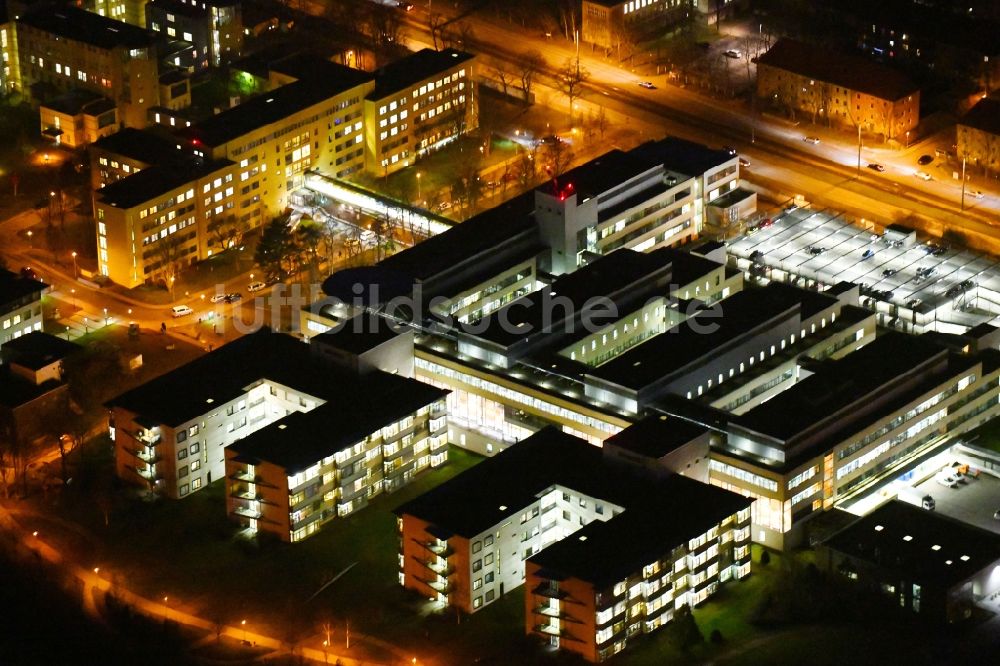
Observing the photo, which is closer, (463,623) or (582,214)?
(463,623)

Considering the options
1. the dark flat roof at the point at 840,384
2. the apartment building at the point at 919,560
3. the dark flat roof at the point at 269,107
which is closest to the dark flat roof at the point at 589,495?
the apartment building at the point at 919,560

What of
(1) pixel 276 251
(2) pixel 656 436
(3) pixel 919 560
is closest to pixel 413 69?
(1) pixel 276 251

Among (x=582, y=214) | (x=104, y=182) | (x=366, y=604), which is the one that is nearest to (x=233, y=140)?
(x=104, y=182)

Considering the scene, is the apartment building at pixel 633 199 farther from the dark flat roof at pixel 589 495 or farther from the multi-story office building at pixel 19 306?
the multi-story office building at pixel 19 306

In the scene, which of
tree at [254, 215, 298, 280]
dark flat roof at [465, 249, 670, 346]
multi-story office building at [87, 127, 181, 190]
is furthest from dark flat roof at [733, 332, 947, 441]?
multi-story office building at [87, 127, 181, 190]

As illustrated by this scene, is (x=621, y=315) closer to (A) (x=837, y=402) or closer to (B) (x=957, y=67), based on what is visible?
(A) (x=837, y=402)

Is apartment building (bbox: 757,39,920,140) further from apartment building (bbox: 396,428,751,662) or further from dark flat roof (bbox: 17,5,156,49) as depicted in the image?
apartment building (bbox: 396,428,751,662)
